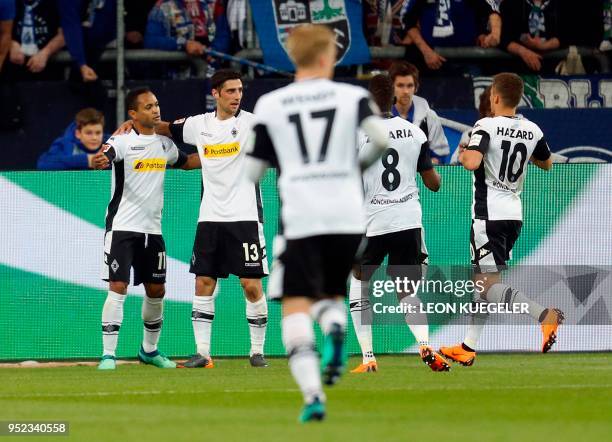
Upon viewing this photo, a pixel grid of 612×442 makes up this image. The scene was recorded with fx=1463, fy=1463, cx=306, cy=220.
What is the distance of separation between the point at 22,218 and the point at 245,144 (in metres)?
2.47

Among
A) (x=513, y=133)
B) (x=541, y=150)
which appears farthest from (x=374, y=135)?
(x=541, y=150)

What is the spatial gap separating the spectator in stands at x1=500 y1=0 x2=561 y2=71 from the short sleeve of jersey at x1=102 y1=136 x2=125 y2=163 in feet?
18.9

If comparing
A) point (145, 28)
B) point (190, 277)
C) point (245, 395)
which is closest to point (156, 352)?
point (190, 277)

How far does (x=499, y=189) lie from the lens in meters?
11.7

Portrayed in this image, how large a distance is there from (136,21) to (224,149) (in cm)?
517

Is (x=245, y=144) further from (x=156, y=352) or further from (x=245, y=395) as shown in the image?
(x=245, y=395)

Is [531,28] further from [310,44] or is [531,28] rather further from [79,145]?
[310,44]

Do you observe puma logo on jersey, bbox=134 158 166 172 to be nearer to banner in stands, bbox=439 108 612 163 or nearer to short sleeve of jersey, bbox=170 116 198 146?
short sleeve of jersey, bbox=170 116 198 146

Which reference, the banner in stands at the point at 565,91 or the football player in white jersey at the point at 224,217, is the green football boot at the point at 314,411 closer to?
the football player in white jersey at the point at 224,217

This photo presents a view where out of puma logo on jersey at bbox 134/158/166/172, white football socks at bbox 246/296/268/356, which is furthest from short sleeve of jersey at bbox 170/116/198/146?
white football socks at bbox 246/296/268/356

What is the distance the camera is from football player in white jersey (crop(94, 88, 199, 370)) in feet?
39.7

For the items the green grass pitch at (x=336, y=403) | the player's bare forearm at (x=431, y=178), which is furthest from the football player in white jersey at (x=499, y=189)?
the green grass pitch at (x=336, y=403)

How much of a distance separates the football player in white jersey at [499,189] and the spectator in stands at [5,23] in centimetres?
631

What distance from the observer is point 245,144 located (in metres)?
12.1
